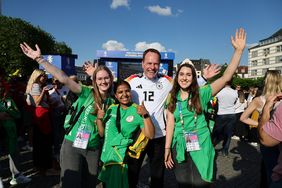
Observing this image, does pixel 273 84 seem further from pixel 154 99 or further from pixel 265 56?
pixel 265 56

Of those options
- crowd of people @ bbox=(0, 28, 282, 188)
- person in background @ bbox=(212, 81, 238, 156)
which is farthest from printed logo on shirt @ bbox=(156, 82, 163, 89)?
person in background @ bbox=(212, 81, 238, 156)

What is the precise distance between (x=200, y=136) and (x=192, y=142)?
108 millimetres

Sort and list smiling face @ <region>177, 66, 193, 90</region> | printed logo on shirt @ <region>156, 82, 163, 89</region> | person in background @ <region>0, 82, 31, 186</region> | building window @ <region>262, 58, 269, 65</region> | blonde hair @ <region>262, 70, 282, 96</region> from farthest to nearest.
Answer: building window @ <region>262, 58, 269, 65</region>
person in background @ <region>0, 82, 31, 186</region>
blonde hair @ <region>262, 70, 282, 96</region>
printed logo on shirt @ <region>156, 82, 163, 89</region>
smiling face @ <region>177, 66, 193, 90</region>

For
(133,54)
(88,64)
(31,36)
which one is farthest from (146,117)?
(31,36)

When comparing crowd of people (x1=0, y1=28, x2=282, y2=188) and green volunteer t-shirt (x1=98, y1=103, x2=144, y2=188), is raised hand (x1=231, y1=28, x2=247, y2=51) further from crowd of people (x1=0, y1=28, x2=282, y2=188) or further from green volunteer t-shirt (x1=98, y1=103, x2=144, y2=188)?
green volunteer t-shirt (x1=98, y1=103, x2=144, y2=188)

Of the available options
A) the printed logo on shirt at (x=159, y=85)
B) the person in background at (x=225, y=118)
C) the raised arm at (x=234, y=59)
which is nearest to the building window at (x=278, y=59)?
the person in background at (x=225, y=118)

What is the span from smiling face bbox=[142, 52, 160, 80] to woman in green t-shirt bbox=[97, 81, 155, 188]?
0.68m

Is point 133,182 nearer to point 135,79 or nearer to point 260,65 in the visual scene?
point 135,79

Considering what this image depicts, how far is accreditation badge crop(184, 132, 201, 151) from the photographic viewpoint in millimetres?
2906

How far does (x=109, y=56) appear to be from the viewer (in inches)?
593

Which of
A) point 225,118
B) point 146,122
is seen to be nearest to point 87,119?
point 146,122

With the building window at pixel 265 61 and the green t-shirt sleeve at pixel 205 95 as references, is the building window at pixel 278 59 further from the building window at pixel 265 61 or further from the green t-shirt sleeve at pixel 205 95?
the green t-shirt sleeve at pixel 205 95

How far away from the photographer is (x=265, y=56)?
82812 millimetres

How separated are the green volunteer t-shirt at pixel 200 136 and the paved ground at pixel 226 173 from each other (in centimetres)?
209
